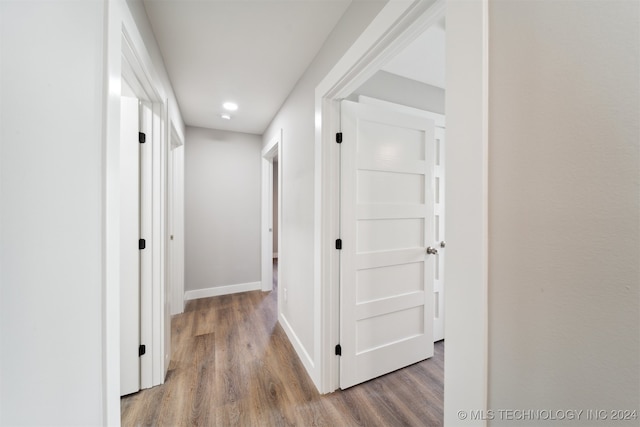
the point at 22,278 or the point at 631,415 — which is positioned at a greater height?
the point at 22,278

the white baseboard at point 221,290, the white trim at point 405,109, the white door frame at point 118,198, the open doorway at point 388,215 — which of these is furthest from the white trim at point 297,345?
the white trim at point 405,109

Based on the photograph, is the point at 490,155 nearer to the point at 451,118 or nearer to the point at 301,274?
the point at 451,118

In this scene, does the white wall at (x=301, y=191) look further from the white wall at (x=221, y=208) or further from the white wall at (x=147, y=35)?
the white wall at (x=221, y=208)

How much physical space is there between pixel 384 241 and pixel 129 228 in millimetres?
1729

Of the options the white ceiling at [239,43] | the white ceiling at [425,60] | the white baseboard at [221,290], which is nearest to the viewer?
the white ceiling at [239,43]

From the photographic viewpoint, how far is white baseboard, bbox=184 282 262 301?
322 cm

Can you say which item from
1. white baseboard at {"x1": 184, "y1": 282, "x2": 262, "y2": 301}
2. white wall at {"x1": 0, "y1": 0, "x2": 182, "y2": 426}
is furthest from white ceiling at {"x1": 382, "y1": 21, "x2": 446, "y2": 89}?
white baseboard at {"x1": 184, "y1": 282, "x2": 262, "y2": 301}

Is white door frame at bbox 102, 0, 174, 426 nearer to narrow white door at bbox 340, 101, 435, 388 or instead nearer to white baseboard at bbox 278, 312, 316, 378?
white baseboard at bbox 278, 312, 316, 378

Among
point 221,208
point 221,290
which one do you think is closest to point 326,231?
point 221,208

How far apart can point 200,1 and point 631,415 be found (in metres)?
2.08

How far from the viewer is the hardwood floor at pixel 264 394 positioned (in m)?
1.40

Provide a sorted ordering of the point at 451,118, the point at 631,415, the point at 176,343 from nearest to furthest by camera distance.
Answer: the point at 631,415 < the point at 451,118 < the point at 176,343

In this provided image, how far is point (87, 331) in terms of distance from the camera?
2.29ft

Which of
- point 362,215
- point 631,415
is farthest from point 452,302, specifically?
point 362,215
